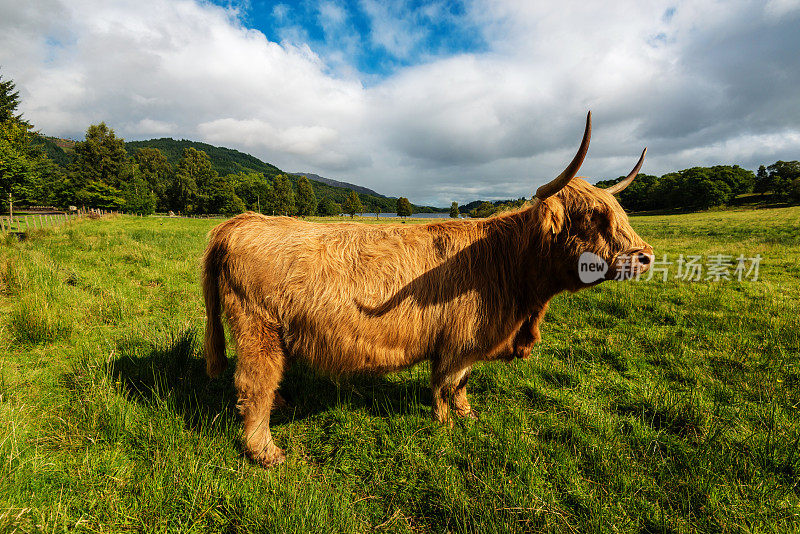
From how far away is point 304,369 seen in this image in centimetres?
394

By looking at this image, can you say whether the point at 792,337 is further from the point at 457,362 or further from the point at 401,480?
the point at 401,480

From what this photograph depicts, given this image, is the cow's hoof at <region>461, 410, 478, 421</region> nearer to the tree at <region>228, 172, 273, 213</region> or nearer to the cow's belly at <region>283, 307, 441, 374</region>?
the cow's belly at <region>283, 307, 441, 374</region>

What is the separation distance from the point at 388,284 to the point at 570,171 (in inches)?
63.3

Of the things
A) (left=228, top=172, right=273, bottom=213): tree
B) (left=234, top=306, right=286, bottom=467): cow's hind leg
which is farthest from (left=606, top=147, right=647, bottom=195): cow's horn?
(left=228, top=172, right=273, bottom=213): tree

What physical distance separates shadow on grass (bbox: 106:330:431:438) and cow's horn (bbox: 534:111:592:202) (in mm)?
2368

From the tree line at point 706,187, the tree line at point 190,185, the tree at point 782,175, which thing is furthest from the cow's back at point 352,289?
the tree at point 782,175

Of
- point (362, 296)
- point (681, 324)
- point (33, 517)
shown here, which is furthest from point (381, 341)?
point (681, 324)

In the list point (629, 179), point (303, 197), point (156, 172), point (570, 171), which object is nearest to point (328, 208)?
point (303, 197)

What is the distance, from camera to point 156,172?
75.8m

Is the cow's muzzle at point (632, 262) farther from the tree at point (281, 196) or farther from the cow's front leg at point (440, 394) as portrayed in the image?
the tree at point (281, 196)

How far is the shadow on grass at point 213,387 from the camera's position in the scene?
312cm

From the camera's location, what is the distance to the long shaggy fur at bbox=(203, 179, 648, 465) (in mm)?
2490

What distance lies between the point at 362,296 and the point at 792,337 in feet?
21.1

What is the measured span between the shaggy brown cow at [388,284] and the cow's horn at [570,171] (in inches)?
0.5
